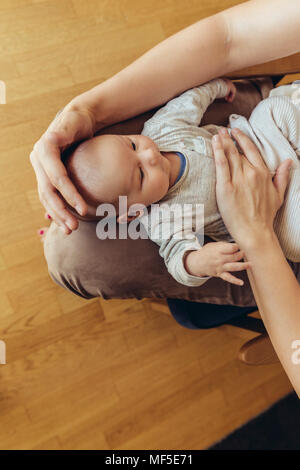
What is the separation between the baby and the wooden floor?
0.50 m

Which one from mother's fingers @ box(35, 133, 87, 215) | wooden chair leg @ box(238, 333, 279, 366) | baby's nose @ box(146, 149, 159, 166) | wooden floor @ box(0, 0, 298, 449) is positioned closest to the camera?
mother's fingers @ box(35, 133, 87, 215)

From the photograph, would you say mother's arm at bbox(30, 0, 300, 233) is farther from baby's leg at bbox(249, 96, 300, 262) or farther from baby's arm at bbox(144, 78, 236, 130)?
baby's leg at bbox(249, 96, 300, 262)

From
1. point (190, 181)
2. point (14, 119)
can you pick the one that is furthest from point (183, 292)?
point (14, 119)

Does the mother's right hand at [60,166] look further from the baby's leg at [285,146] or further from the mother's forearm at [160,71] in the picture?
the baby's leg at [285,146]

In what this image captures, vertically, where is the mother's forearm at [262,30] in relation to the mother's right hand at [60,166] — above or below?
above

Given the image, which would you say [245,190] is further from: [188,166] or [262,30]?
[262,30]

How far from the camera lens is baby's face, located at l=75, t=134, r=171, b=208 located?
0.83 m

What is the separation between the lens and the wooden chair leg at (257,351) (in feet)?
3.25

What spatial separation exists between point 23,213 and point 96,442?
0.85m

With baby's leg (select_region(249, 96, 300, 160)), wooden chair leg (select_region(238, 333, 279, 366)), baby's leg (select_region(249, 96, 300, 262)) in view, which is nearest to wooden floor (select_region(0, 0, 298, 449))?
wooden chair leg (select_region(238, 333, 279, 366))

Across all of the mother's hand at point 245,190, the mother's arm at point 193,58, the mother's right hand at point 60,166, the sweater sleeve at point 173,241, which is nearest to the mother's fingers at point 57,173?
the mother's right hand at point 60,166

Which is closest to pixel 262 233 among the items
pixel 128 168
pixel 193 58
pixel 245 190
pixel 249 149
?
pixel 245 190

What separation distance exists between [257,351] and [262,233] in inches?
11.6

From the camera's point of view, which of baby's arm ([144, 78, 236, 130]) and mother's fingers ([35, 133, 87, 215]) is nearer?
mother's fingers ([35, 133, 87, 215])
